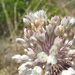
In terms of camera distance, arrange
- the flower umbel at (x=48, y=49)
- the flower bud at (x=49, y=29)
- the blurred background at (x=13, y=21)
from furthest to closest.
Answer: the blurred background at (x=13, y=21)
the flower bud at (x=49, y=29)
the flower umbel at (x=48, y=49)

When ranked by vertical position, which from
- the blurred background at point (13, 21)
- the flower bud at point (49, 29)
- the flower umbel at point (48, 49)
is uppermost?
the blurred background at point (13, 21)

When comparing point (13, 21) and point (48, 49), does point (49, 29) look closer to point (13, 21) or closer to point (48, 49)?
point (48, 49)

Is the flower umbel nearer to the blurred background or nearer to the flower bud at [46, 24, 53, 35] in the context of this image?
the flower bud at [46, 24, 53, 35]

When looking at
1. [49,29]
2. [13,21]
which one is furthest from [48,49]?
[13,21]

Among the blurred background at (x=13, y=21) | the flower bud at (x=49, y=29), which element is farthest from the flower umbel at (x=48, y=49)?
the blurred background at (x=13, y=21)

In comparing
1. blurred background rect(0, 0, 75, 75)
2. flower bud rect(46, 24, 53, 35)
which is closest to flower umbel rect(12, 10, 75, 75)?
flower bud rect(46, 24, 53, 35)

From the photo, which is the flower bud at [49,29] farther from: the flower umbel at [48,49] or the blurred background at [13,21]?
the blurred background at [13,21]
